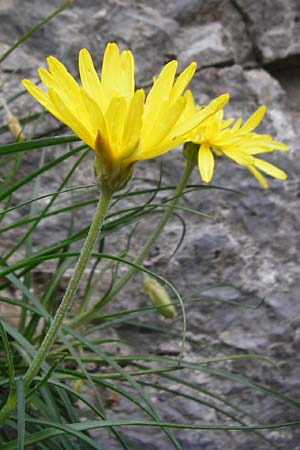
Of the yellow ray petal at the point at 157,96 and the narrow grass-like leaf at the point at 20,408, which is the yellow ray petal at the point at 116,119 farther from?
the narrow grass-like leaf at the point at 20,408

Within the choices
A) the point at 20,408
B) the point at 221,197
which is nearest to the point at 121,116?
the point at 20,408

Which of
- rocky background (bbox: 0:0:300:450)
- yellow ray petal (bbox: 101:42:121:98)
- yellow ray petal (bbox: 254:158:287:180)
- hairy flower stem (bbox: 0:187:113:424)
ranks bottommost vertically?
rocky background (bbox: 0:0:300:450)

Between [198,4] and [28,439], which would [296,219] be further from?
[28,439]

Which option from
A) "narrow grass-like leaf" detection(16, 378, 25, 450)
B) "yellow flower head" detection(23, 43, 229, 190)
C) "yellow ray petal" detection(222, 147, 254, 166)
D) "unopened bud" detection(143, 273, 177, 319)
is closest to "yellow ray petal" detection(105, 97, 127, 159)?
"yellow flower head" detection(23, 43, 229, 190)

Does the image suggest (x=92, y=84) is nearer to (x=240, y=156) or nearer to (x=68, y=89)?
(x=68, y=89)

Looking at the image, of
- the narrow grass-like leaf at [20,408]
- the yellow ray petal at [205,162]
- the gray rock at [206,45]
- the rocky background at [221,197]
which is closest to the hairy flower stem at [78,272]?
the narrow grass-like leaf at [20,408]

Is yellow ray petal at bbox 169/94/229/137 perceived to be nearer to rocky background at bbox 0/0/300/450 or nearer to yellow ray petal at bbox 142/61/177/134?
yellow ray petal at bbox 142/61/177/134
